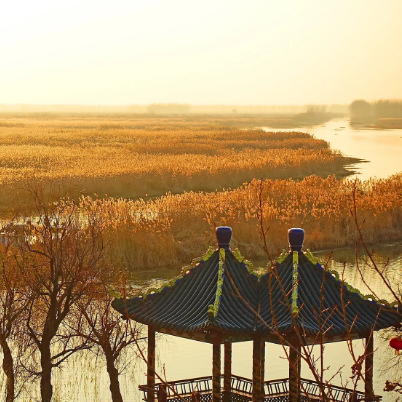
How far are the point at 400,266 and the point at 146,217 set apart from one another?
8667mm

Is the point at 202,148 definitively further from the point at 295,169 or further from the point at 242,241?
the point at 242,241

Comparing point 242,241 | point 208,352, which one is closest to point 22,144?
point 242,241

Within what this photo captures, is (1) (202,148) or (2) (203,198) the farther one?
(1) (202,148)

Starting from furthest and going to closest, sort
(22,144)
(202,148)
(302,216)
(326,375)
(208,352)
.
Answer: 1. (22,144)
2. (202,148)
3. (302,216)
4. (208,352)
5. (326,375)

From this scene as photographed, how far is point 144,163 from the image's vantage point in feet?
154

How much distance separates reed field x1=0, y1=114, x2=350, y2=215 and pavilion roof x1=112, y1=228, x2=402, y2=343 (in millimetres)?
16175

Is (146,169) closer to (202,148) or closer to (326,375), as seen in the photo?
(202,148)

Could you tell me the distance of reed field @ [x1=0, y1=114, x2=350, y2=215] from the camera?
126ft

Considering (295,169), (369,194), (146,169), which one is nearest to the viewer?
(369,194)

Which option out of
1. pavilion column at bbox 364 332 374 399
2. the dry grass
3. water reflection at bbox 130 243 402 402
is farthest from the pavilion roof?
the dry grass

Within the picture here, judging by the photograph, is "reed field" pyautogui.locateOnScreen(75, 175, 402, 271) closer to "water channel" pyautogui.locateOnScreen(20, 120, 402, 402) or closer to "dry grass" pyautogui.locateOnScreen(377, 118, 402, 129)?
"water channel" pyautogui.locateOnScreen(20, 120, 402, 402)

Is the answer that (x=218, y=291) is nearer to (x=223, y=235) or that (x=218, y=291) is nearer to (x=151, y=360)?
(x=223, y=235)

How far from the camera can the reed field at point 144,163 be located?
38.5 meters

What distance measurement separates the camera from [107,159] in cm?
5081
